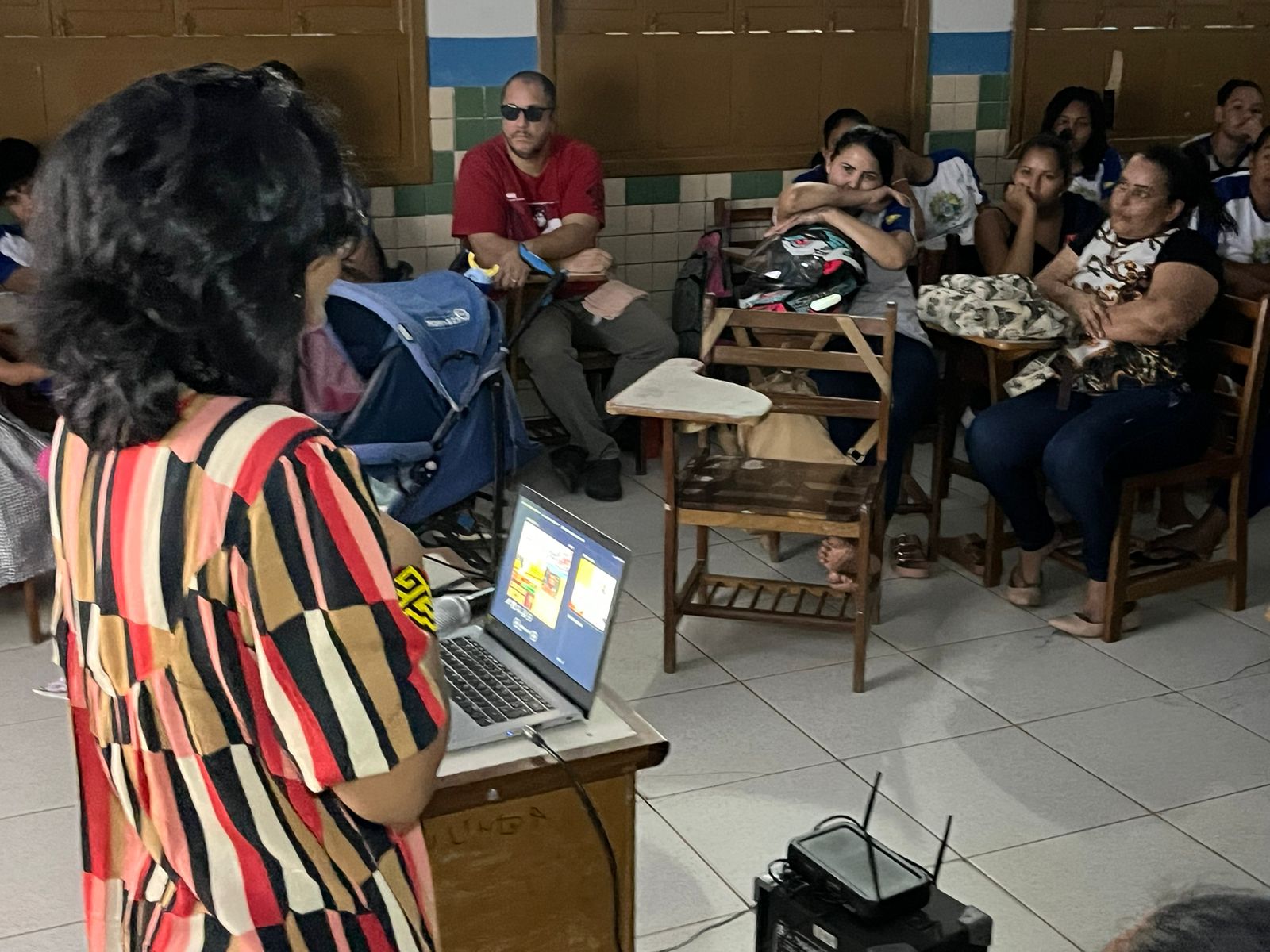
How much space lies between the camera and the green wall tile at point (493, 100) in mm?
5082

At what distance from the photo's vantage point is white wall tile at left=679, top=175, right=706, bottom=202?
544cm

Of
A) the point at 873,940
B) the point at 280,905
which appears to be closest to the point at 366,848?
the point at 280,905

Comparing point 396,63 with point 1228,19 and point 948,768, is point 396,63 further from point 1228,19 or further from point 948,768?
point 1228,19

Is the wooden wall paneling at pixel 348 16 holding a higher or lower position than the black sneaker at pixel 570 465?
higher

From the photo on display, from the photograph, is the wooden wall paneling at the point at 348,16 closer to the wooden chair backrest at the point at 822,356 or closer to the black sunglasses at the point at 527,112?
the black sunglasses at the point at 527,112

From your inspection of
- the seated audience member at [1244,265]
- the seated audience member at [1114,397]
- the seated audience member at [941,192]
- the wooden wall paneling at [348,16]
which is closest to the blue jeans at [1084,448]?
the seated audience member at [1114,397]

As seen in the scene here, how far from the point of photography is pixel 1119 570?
3635 millimetres

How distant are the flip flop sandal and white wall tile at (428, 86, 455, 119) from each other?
227 centimetres

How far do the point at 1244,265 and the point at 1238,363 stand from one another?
3.19 ft

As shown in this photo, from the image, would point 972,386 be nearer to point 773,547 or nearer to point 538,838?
point 773,547

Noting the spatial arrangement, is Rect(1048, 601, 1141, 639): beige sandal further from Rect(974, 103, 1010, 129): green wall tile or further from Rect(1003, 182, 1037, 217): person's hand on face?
Rect(974, 103, 1010, 129): green wall tile

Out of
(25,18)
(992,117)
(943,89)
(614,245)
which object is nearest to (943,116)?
(943,89)

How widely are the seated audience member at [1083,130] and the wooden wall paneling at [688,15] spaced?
1.28m

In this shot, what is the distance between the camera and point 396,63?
4.92 m
